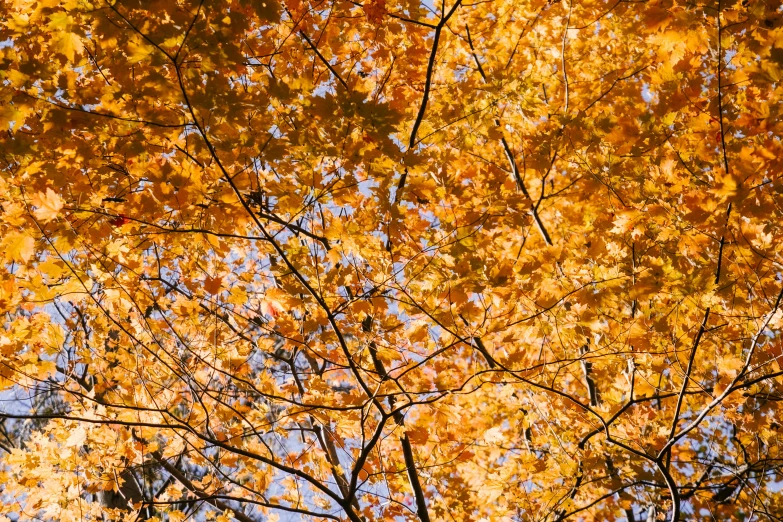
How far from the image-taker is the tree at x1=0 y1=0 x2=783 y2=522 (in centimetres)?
218

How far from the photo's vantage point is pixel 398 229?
2.50m

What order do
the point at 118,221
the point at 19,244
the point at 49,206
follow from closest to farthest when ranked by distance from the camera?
the point at 49,206, the point at 19,244, the point at 118,221

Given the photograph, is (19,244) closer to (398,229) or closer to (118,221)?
(118,221)

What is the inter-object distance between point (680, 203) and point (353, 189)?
1714mm

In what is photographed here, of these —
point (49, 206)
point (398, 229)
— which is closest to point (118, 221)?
point (49, 206)

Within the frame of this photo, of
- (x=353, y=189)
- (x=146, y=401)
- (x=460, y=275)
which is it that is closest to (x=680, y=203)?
(x=460, y=275)

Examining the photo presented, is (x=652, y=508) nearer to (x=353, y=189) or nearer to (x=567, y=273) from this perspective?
(x=567, y=273)

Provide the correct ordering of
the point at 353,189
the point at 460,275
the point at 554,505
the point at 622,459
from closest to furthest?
the point at 460,275 → the point at 353,189 → the point at 554,505 → the point at 622,459

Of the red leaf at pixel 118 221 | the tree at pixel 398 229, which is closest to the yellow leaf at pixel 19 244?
the tree at pixel 398 229

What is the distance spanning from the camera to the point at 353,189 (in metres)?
2.57

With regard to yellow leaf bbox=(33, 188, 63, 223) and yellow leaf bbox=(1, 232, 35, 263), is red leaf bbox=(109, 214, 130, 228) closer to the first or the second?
yellow leaf bbox=(1, 232, 35, 263)

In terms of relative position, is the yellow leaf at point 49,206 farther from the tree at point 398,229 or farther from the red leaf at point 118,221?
the red leaf at point 118,221

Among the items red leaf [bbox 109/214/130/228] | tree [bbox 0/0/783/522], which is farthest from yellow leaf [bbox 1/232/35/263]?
red leaf [bbox 109/214/130/228]

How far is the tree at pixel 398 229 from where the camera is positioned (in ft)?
7.14
